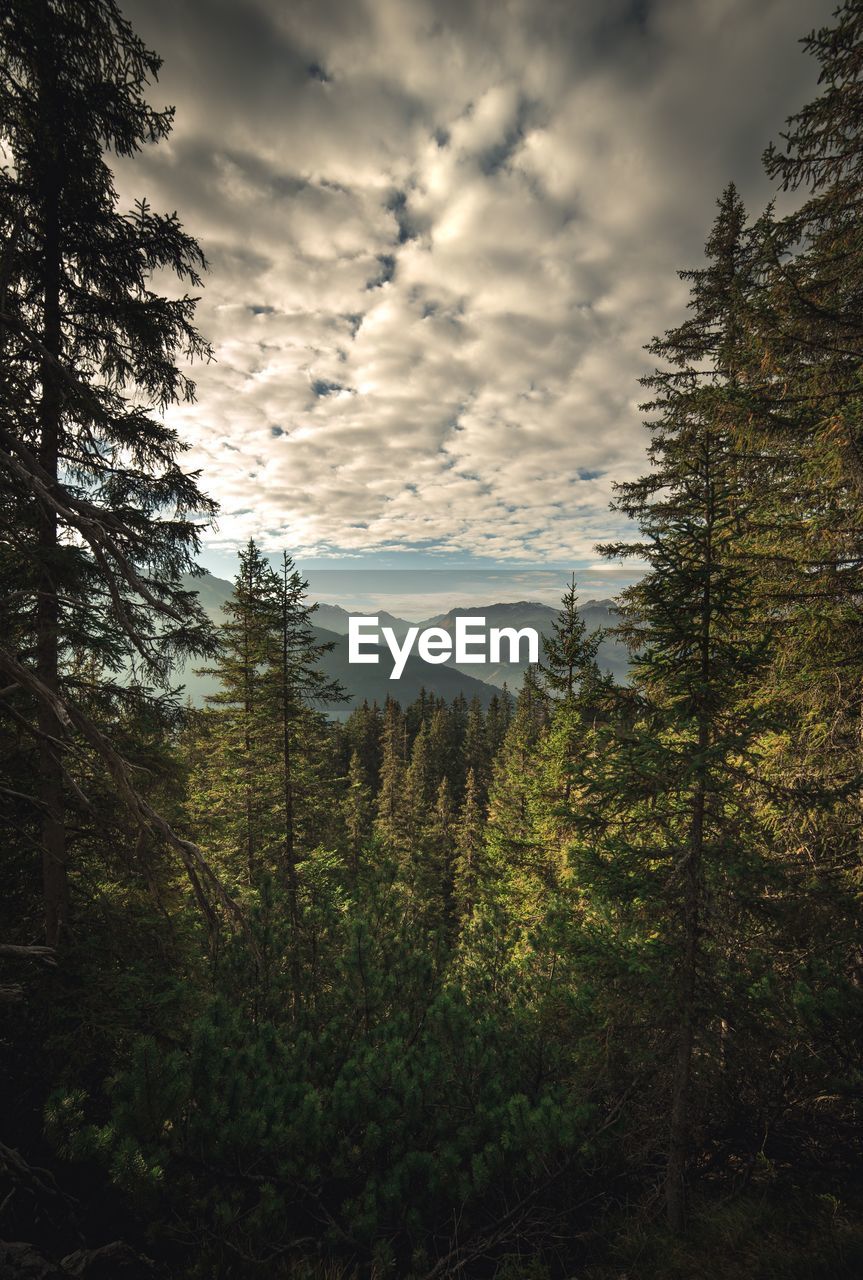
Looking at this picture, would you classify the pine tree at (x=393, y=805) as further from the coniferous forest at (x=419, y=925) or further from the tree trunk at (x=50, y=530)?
the tree trunk at (x=50, y=530)

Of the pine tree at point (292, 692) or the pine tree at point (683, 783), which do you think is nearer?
the pine tree at point (683, 783)

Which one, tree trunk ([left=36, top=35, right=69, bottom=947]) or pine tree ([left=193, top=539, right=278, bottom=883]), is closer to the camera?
tree trunk ([left=36, top=35, right=69, bottom=947])

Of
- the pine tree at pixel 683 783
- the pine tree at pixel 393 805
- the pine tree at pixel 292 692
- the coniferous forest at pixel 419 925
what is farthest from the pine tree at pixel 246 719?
the pine tree at pixel 393 805

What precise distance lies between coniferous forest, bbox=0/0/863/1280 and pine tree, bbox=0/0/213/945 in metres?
0.04

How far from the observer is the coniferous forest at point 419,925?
3736 mm

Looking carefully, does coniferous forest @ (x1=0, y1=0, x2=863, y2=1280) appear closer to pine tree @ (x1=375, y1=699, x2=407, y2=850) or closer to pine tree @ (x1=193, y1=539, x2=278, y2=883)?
pine tree @ (x1=193, y1=539, x2=278, y2=883)

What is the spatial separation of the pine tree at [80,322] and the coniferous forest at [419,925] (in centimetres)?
4

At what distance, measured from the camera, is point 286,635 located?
14883mm

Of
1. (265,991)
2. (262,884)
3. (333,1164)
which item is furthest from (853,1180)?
(262,884)

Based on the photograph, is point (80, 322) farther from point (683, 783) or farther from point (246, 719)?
point (246, 719)

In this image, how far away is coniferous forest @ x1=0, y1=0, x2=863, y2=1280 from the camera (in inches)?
147

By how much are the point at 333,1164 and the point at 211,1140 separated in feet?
3.55

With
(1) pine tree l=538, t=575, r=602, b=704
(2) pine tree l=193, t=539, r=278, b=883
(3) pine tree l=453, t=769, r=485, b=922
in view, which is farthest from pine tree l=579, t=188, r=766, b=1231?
(3) pine tree l=453, t=769, r=485, b=922

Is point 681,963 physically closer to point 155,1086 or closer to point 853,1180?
point 853,1180
